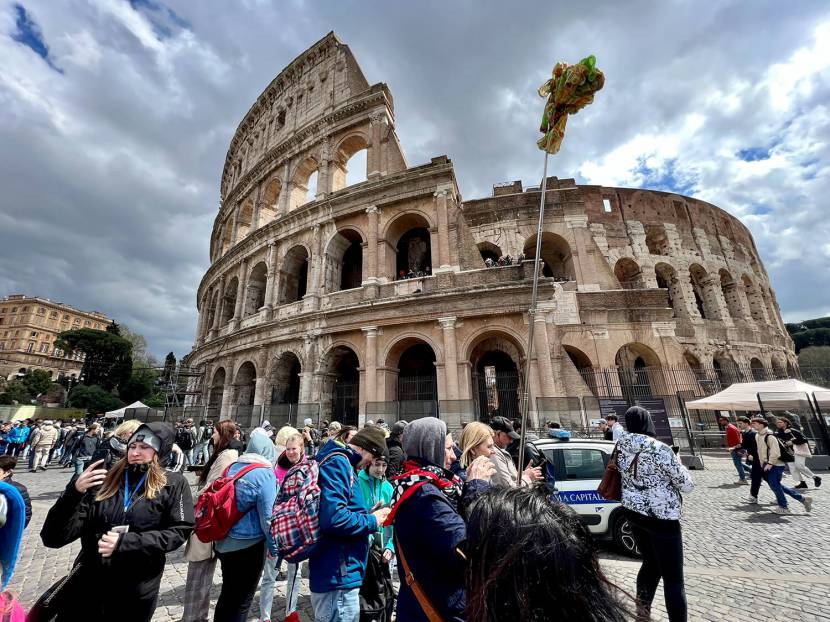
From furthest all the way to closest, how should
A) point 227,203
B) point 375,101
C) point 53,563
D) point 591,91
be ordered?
point 227,203, point 375,101, point 53,563, point 591,91

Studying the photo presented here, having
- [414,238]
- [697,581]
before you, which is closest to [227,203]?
[414,238]

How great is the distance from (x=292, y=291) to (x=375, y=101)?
952cm

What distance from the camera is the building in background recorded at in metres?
57.1

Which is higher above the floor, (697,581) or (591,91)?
(591,91)

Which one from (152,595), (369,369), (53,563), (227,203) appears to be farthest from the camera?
(227,203)

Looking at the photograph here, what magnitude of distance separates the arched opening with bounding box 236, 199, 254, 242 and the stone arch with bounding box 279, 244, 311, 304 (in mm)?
6514

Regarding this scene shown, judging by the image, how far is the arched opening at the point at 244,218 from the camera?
21.0 m

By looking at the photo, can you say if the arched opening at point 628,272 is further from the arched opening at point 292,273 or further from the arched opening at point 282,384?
the arched opening at point 282,384

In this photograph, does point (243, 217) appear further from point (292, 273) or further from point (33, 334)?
point (33, 334)

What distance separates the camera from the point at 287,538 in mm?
1959

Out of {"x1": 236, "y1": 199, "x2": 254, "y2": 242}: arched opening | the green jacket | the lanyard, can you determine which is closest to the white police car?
the green jacket

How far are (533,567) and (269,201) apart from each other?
72.0ft

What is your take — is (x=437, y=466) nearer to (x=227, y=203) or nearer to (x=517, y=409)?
(x=517, y=409)

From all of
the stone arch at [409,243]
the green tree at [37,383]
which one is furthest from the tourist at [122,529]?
the green tree at [37,383]
